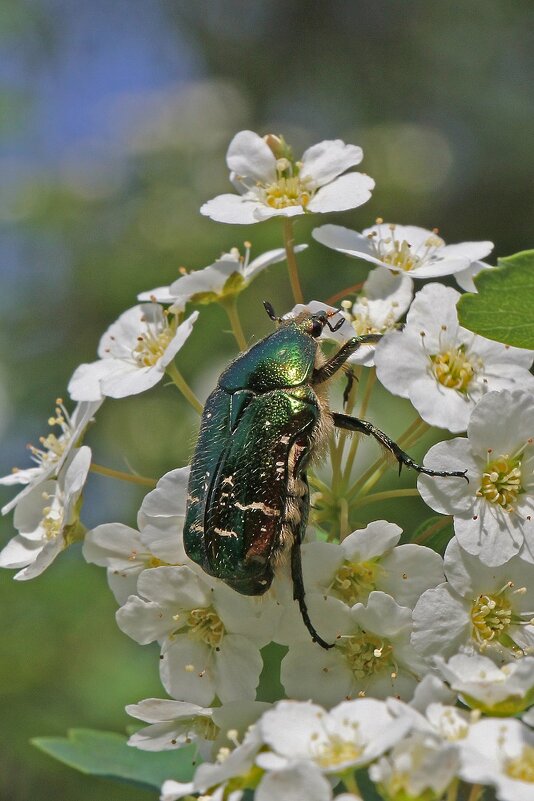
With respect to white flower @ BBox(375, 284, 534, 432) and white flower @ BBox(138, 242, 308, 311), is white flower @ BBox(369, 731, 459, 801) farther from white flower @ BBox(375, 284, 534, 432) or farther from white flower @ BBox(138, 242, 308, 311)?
white flower @ BBox(138, 242, 308, 311)

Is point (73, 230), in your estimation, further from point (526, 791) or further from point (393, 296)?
point (526, 791)

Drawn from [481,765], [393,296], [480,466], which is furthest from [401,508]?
[481,765]

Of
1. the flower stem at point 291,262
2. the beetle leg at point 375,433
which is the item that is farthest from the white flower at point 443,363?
the flower stem at point 291,262

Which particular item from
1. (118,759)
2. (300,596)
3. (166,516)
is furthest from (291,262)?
(118,759)

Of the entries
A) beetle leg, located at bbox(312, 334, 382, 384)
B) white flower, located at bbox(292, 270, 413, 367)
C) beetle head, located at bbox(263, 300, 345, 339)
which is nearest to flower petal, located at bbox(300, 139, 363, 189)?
white flower, located at bbox(292, 270, 413, 367)

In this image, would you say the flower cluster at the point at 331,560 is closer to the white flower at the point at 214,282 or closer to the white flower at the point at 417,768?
the white flower at the point at 417,768

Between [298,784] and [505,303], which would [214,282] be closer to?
[505,303]
